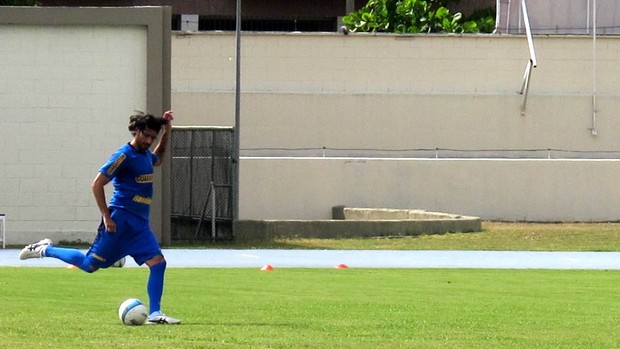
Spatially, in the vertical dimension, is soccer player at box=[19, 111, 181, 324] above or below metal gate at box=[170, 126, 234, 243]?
above

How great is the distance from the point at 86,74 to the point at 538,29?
914 inches

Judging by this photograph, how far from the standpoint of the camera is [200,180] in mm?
31547

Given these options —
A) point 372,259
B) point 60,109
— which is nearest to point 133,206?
point 372,259

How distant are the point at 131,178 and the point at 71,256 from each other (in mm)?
1161

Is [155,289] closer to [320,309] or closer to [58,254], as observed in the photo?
[58,254]

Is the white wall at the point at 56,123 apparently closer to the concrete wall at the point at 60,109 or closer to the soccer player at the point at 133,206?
the concrete wall at the point at 60,109

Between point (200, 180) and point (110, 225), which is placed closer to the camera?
point (110, 225)

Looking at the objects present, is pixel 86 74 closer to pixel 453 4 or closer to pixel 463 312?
pixel 463 312

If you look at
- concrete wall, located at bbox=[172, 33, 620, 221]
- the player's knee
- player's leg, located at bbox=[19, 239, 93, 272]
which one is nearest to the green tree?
concrete wall, located at bbox=[172, 33, 620, 221]

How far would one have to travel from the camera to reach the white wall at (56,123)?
28.9 meters

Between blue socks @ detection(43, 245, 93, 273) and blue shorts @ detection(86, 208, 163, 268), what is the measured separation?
293mm

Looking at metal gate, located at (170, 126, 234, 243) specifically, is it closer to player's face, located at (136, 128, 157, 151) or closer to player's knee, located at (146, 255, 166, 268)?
player's knee, located at (146, 255, 166, 268)

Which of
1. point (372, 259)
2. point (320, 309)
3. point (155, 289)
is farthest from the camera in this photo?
point (372, 259)

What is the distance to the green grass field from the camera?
10406mm
